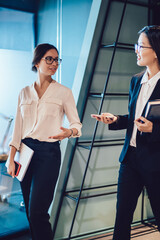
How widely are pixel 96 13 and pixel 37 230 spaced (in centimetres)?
188

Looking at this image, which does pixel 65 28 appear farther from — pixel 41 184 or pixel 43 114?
pixel 41 184

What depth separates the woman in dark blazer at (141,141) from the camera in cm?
198

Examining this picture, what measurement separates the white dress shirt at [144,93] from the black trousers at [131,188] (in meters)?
0.11

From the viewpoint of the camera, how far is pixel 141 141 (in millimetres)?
2021

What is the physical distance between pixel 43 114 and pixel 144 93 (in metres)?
0.70

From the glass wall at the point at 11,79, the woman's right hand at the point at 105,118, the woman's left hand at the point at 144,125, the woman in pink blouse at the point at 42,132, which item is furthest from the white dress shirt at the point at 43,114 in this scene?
the glass wall at the point at 11,79

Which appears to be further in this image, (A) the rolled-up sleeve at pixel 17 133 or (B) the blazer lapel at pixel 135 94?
(A) the rolled-up sleeve at pixel 17 133

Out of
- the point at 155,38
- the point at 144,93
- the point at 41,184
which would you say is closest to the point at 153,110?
the point at 144,93

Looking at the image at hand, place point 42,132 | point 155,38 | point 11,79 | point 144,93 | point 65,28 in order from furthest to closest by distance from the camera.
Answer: point 65,28
point 11,79
point 42,132
point 144,93
point 155,38

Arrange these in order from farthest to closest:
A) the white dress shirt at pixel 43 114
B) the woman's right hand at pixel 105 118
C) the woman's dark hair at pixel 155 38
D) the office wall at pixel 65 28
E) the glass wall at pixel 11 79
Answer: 1. the office wall at pixel 65 28
2. the glass wall at pixel 11 79
3. the white dress shirt at pixel 43 114
4. the woman's right hand at pixel 105 118
5. the woman's dark hair at pixel 155 38

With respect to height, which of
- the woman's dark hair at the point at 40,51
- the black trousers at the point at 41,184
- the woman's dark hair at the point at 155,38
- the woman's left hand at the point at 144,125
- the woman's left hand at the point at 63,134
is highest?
the woman's dark hair at the point at 155,38

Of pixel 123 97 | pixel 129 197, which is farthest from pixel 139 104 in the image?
pixel 123 97

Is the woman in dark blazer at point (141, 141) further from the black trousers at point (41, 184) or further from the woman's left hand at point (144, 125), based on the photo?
the black trousers at point (41, 184)

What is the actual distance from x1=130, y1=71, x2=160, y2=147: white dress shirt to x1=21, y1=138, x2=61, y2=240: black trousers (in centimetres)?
56
